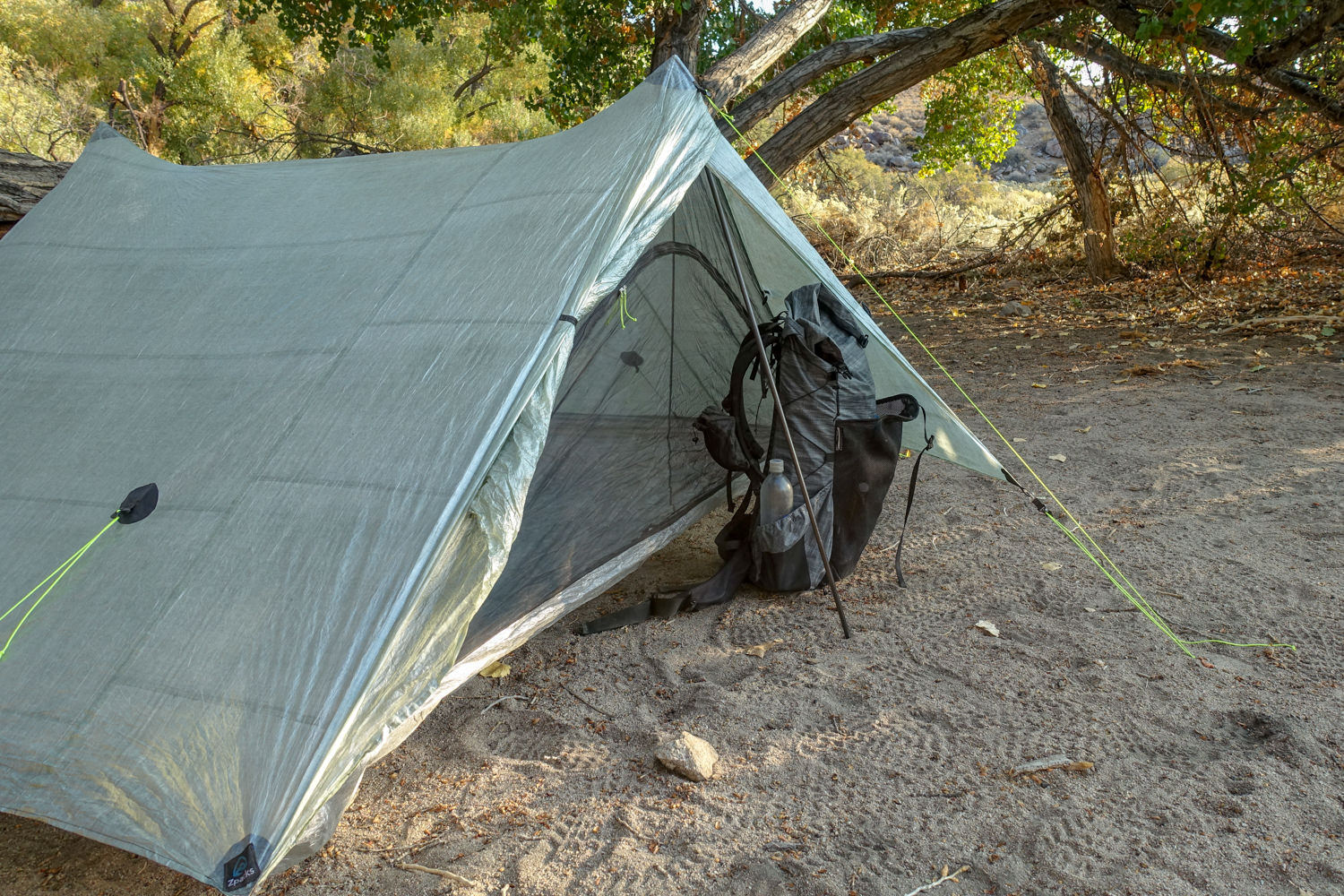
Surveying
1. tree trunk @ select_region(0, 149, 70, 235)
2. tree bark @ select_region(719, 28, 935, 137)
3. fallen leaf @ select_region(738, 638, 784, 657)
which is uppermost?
tree trunk @ select_region(0, 149, 70, 235)

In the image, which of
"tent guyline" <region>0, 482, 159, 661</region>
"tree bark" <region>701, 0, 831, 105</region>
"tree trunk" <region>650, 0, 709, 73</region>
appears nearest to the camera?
"tent guyline" <region>0, 482, 159, 661</region>

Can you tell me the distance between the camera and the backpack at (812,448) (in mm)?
3018

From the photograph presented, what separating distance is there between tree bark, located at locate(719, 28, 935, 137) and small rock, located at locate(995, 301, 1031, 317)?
8.51ft

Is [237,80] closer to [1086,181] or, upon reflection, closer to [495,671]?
[1086,181]

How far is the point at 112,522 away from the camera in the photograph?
2.13m

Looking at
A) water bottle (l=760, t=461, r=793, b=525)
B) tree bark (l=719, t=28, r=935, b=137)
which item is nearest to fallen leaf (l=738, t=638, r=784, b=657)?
water bottle (l=760, t=461, r=793, b=525)

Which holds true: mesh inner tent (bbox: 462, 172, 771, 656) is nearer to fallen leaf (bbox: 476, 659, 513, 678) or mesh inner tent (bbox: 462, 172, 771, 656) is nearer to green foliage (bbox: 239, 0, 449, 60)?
fallen leaf (bbox: 476, 659, 513, 678)

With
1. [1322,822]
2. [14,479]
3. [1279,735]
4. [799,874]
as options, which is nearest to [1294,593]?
[1279,735]

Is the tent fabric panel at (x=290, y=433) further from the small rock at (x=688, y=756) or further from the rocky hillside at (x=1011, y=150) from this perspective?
the rocky hillside at (x=1011, y=150)

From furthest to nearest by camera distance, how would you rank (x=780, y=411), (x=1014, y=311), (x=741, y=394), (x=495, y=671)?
(x=1014, y=311)
(x=741, y=394)
(x=780, y=411)
(x=495, y=671)

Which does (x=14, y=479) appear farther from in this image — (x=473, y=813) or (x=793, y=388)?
(x=793, y=388)

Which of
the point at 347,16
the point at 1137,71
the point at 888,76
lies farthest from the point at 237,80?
the point at 1137,71

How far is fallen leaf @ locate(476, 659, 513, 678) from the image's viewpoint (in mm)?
2729

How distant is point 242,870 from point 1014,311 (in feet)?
24.3
